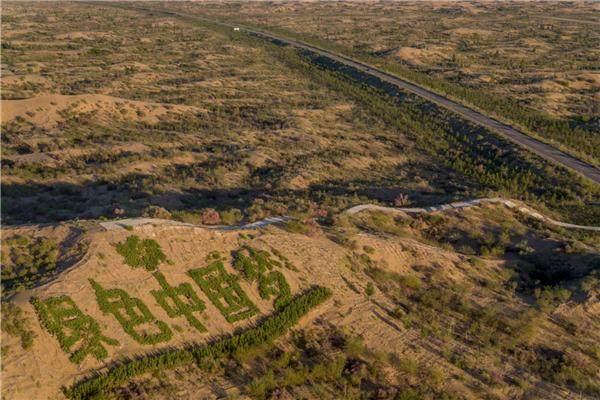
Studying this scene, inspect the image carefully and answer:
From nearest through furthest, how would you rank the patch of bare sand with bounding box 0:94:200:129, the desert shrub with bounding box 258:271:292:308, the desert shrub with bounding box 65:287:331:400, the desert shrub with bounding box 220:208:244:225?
the desert shrub with bounding box 65:287:331:400, the desert shrub with bounding box 258:271:292:308, the desert shrub with bounding box 220:208:244:225, the patch of bare sand with bounding box 0:94:200:129

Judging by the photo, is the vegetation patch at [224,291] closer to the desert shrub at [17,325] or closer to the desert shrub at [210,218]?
the desert shrub at [210,218]

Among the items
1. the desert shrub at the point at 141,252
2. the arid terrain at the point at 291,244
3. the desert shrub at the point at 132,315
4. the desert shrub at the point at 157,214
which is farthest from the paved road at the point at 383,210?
the desert shrub at the point at 132,315

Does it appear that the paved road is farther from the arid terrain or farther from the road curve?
the road curve

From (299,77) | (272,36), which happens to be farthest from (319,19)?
(299,77)

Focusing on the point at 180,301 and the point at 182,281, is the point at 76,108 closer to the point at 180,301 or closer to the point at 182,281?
the point at 182,281

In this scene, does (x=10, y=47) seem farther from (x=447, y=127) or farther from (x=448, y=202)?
(x=448, y=202)

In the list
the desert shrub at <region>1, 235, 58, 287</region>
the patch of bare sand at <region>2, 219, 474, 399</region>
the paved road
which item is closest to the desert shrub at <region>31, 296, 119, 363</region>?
the patch of bare sand at <region>2, 219, 474, 399</region>

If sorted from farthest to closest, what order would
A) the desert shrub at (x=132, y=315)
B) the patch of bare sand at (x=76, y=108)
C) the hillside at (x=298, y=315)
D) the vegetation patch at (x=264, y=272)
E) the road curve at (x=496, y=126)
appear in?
the patch of bare sand at (x=76, y=108) → the road curve at (x=496, y=126) → the vegetation patch at (x=264, y=272) → the desert shrub at (x=132, y=315) → the hillside at (x=298, y=315)
